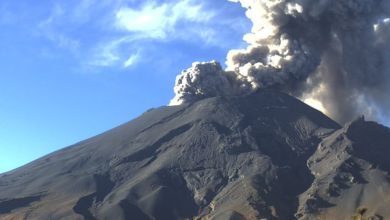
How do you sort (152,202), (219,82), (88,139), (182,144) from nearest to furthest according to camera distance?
(152,202) → (182,144) → (219,82) → (88,139)

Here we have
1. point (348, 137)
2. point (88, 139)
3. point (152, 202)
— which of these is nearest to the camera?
point (152, 202)

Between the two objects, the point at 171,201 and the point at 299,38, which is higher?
the point at 299,38

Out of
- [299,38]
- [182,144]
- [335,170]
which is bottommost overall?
[335,170]

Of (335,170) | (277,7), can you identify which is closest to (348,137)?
(335,170)

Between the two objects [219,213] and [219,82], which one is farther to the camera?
[219,82]

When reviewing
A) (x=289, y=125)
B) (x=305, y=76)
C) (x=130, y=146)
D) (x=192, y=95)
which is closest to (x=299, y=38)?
(x=305, y=76)

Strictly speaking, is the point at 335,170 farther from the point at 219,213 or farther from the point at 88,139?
the point at 88,139

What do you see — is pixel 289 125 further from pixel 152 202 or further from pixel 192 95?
pixel 152 202
